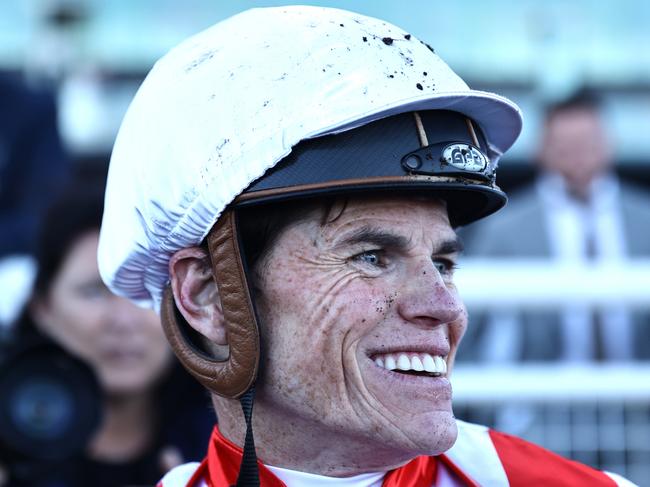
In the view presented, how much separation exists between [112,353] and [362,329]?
5.84 feet

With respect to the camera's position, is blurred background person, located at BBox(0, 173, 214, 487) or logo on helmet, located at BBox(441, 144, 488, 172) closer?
logo on helmet, located at BBox(441, 144, 488, 172)

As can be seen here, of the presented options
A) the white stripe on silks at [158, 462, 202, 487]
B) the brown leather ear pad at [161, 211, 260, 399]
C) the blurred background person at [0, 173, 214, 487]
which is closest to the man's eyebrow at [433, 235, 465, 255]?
the brown leather ear pad at [161, 211, 260, 399]

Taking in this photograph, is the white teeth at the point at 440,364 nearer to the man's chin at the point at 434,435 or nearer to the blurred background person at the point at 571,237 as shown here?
the man's chin at the point at 434,435

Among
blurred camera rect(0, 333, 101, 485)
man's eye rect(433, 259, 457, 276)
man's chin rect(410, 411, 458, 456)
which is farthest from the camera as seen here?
blurred camera rect(0, 333, 101, 485)

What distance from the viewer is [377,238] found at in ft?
6.40

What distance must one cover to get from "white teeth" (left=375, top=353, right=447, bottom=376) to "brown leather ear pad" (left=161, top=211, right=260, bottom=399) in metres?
0.21

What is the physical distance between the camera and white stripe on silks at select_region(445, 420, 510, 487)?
2.11m

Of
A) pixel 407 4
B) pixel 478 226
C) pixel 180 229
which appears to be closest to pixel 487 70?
pixel 407 4

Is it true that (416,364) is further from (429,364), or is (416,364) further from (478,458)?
(478,458)

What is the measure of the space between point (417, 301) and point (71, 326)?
1.91 m

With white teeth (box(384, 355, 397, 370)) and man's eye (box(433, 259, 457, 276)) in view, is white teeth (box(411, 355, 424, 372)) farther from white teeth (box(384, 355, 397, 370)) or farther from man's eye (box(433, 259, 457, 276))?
man's eye (box(433, 259, 457, 276))

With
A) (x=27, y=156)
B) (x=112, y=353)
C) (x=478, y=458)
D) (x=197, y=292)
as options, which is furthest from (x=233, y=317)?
(x=27, y=156)

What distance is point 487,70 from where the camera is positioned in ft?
31.1

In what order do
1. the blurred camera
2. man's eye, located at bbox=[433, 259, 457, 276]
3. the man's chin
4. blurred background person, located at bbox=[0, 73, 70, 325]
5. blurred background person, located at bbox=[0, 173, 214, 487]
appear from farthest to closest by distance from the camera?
1. blurred background person, located at bbox=[0, 73, 70, 325]
2. blurred background person, located at bbox=[0, 173, 214, 487]
3. the blurred camera
4. man's eye, located at bbox=[433, 259, 457, 276]
5. the man's chin
